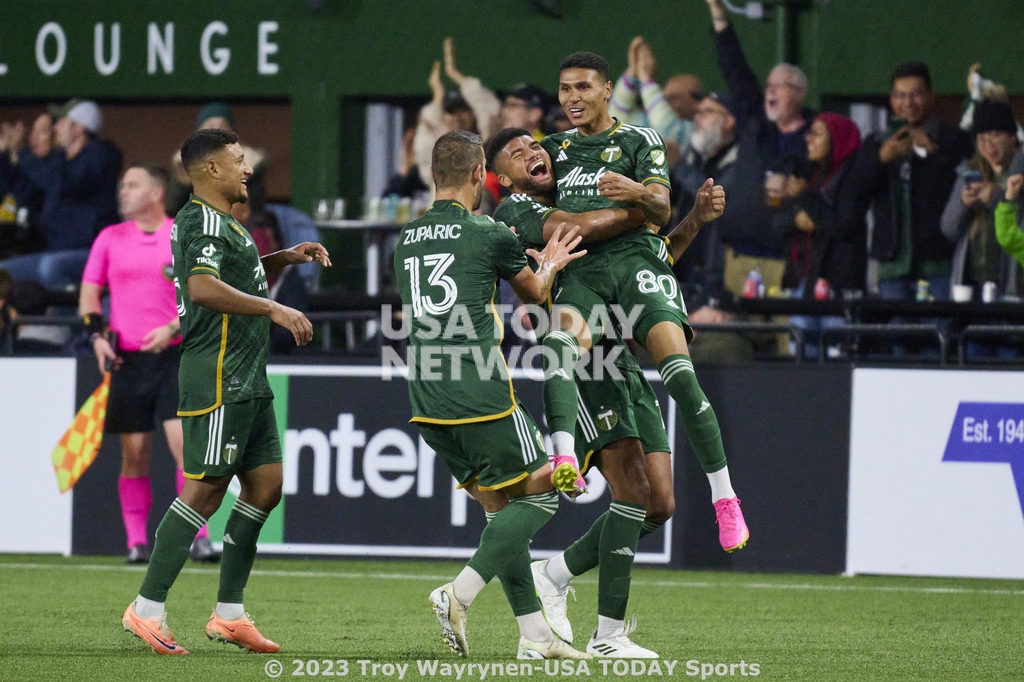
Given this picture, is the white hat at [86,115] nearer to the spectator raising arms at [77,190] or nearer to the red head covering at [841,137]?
the spectator raising arms at [77,190]

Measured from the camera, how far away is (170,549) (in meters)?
6.16

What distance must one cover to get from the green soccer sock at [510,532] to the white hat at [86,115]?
9.07 meters

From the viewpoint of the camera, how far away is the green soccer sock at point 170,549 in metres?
6.12

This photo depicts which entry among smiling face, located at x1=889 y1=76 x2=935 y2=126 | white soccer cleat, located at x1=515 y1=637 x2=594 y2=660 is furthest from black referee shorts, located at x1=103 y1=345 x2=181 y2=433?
smiling face, located at x1=889 y1=76 x2=935 y2=126

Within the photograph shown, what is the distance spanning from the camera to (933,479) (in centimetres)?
923

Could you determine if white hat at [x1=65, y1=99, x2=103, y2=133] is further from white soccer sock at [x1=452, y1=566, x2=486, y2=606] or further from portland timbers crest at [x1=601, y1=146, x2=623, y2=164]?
white soccer sock at [x1=452, y1=566, x2=486, y2=606]

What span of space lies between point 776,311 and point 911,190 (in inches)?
58.7

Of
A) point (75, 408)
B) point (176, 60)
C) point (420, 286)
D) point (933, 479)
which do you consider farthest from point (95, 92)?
point (420, 286)

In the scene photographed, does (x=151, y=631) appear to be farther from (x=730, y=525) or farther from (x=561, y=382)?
(x=730, y=525)

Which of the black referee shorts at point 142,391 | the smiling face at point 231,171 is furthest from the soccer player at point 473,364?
the black referee shorts at point 142,391

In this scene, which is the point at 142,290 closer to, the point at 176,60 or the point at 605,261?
the point at 605,261

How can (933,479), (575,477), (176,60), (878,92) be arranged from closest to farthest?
(575,477) → (933,479) → (878,92) → (176,60)

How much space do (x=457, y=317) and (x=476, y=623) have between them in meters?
2.13

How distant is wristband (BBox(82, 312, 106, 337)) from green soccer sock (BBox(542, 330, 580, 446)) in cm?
418
